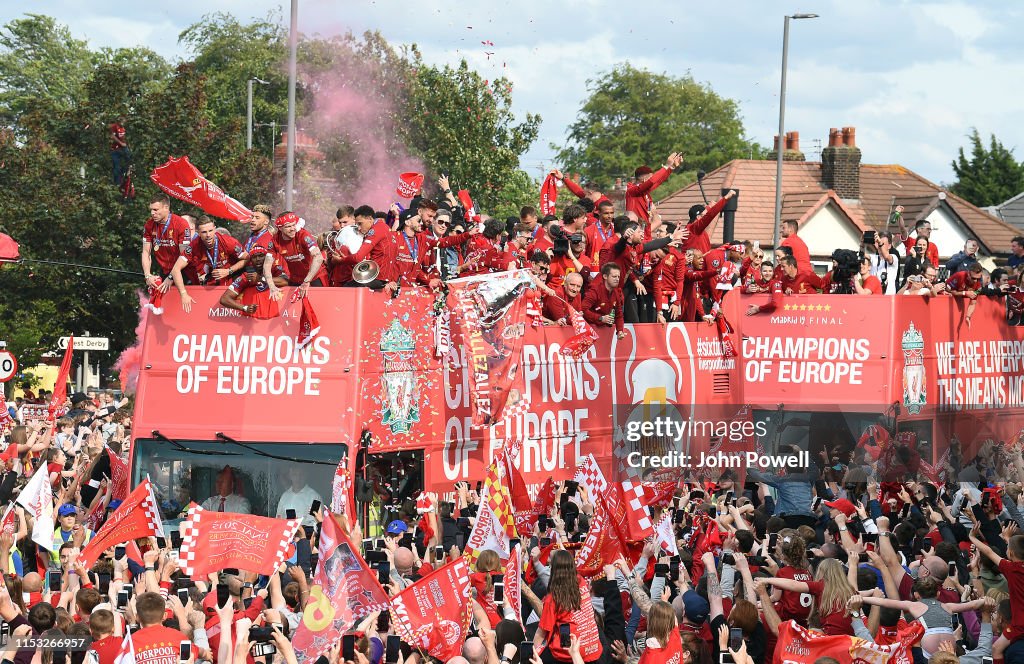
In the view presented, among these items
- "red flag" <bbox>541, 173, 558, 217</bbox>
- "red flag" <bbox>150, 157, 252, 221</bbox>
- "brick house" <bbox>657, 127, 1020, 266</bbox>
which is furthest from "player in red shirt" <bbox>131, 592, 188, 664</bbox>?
"brick house" <bbox>657, 127, 1020, 266</bbox>

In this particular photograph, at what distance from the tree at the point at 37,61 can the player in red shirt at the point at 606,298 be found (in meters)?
70.4

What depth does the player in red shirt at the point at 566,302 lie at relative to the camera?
51.4 ft

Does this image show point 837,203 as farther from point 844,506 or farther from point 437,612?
point 437,612

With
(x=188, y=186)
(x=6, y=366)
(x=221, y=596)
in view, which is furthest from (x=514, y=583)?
(x=6, y=366)

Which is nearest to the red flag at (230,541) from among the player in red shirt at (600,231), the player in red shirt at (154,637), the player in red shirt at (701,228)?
the player in red shirt at (154,637)

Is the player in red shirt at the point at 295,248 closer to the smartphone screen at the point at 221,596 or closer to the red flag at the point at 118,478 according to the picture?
the red flag at the point at 118,478

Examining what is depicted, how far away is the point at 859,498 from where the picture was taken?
16.1m

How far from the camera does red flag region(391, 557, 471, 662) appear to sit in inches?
344

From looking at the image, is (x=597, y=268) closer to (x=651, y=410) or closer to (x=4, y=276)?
(x=651, y=410)

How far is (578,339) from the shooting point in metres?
15.3

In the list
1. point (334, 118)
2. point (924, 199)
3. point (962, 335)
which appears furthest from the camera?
point (924, 199)

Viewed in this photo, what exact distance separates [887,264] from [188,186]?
28.6 ft

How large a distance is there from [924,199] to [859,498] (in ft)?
141

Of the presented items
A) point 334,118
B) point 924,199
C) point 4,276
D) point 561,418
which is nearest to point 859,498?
point 561,418
